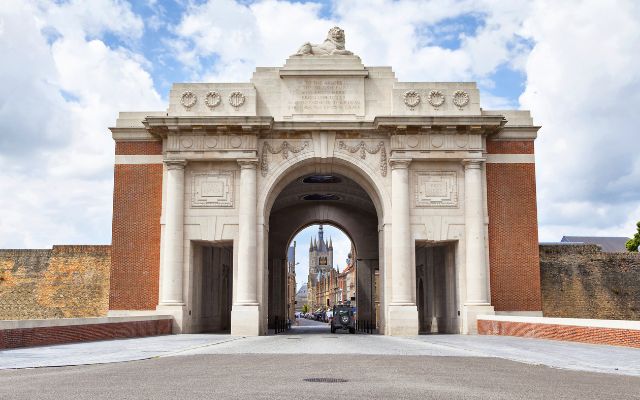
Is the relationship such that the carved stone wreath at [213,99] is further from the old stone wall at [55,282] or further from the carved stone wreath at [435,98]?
the carved stone wreath at [435,98]

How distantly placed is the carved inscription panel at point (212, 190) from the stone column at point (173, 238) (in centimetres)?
69

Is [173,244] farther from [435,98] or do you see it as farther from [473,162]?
[473,162]

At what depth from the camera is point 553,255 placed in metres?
38.0

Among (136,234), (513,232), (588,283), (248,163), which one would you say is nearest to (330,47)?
(248,163)

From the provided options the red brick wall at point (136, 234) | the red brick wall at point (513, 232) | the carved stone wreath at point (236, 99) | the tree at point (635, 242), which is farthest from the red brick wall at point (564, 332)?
the tree at point (635, 242)

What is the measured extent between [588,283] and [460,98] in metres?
12.2

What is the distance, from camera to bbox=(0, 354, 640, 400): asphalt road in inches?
408

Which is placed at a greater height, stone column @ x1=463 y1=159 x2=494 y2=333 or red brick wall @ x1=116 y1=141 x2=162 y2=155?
red brick wall @ x1=116 y1=141 x2=162 y2=155

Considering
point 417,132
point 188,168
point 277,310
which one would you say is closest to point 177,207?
point 188,168

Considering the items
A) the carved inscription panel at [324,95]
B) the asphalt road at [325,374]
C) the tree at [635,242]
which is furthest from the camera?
the tree at [635,242]

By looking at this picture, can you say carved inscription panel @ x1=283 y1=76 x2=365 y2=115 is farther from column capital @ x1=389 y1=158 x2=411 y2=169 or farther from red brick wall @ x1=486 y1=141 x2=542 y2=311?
red brick wall @ x1=486 y1=141 x2=542 y2=311

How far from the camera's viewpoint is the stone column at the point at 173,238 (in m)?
33.4

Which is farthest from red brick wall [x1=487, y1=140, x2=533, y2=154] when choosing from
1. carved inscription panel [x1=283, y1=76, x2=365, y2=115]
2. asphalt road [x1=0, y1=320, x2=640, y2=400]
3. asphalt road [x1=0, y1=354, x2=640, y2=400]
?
asphalt road [x1=0, y1=354, x2=640, y2=400]

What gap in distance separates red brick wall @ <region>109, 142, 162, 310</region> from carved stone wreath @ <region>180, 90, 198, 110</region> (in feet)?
8.24
